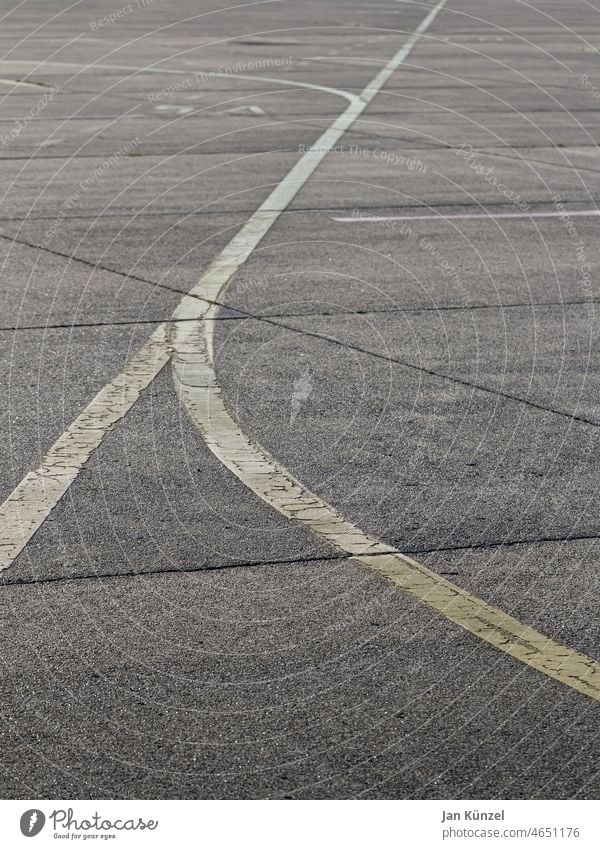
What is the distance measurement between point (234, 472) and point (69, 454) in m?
0.82

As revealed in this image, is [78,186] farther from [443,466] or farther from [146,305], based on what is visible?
[443,466]

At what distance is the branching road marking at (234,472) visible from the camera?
15.2 ft

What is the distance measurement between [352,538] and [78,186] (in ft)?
24.8

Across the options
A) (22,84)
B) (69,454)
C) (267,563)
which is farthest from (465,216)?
(22,84)

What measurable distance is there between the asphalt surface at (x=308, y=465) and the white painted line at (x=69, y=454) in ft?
0.24

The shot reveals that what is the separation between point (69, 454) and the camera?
20.1 feet

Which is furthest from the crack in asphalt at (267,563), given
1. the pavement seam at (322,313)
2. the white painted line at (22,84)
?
the white painted line at (22,84)

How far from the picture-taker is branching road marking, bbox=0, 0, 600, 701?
182 inches

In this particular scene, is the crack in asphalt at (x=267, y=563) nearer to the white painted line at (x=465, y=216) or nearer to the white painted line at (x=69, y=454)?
the white painted line at (x=69, y=454)

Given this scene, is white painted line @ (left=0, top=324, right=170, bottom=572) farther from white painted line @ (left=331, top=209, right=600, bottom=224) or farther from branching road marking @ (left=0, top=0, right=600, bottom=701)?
white painted line @ (left=331, top=209, right=600, bottom=224)

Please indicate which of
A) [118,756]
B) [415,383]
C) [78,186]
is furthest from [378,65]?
[118,756]

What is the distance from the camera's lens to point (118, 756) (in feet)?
13.0

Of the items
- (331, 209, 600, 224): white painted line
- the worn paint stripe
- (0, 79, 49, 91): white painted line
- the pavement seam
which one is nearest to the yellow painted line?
the worn paint stripe

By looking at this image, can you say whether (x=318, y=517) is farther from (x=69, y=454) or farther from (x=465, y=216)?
(x=465, y=216)
